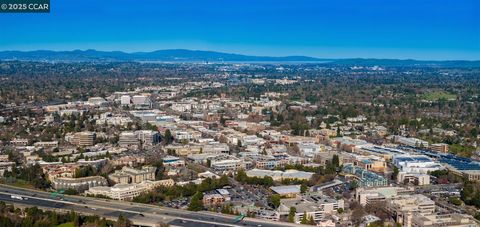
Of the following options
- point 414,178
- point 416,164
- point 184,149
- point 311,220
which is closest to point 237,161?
point 184,149

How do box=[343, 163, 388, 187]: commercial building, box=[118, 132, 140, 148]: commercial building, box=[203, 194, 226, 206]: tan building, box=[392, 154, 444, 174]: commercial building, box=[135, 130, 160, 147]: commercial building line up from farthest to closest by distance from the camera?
box=[135, 130, 160, 147]: commercial building, box=[118, 132, 140, 148]: commercial building, box=[392, 154, 444, 174]: commercial building, box=[343, 163, 388, 187]: commercial building, box=[203, 194, 226, 206]: tan building

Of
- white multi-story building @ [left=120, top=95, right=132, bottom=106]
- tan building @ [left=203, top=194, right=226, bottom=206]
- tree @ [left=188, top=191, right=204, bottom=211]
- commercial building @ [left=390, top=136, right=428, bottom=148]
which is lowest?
tan building @ [left=203, top=194, right=226, bottom=206]

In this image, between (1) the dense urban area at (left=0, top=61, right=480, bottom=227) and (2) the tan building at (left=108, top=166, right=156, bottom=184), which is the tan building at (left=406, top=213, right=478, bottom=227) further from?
(2) the tan building at (left=108, top=166, right=156, bottom=184)

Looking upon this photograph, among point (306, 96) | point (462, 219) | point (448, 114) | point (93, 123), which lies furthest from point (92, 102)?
point (462, 219)

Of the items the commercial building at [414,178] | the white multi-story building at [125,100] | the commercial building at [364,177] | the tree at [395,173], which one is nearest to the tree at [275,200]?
the commercial building at [364,177]

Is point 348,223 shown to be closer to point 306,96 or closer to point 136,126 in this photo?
point 136,126

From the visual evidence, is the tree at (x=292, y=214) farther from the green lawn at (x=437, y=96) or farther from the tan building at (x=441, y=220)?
the green lawn at (x=437, y=96)

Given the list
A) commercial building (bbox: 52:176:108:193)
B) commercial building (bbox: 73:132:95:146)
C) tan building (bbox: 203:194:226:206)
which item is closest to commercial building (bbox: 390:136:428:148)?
tan building (bbox: 203:194:226:206)

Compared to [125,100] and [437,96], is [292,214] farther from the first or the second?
[437,96]
